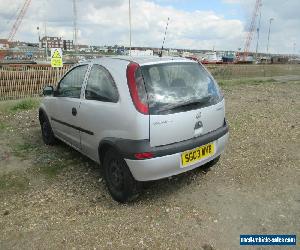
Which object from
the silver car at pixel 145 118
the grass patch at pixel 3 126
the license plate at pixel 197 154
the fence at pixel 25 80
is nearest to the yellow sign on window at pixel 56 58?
the fence at pixel 25 80

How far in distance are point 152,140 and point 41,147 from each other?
133 inches

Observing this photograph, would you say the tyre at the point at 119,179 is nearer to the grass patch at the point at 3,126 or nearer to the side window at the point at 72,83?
the side window at the point at 72,83

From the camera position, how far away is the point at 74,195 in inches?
172

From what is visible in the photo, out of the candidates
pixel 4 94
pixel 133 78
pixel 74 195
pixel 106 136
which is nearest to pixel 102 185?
pixel 74 195

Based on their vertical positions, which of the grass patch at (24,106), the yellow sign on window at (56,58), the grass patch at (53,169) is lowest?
the grass patch at (53,169)

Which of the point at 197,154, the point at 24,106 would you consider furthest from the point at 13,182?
Answer: the point at 24,106

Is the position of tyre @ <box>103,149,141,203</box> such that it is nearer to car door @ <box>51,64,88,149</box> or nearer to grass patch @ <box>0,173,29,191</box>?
car door @ <box>51,64,88,149</box>

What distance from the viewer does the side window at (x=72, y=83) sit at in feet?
15.7

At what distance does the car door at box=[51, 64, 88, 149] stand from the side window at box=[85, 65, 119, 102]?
0.26 m

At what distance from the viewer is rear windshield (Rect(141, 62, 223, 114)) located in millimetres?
3768

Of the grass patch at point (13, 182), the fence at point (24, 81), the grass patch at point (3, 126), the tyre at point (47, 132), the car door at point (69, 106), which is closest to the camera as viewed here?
the grass patch at point (13, 182)

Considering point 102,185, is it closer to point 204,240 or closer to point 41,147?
point 204,240

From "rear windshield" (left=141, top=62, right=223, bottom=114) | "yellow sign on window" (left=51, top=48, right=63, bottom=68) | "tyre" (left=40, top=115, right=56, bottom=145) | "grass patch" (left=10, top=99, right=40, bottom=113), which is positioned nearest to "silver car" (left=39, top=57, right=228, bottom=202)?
"rear windshield" (left=141, top=62, right=223, bottom=114)

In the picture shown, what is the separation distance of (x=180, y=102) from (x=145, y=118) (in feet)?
1.69
